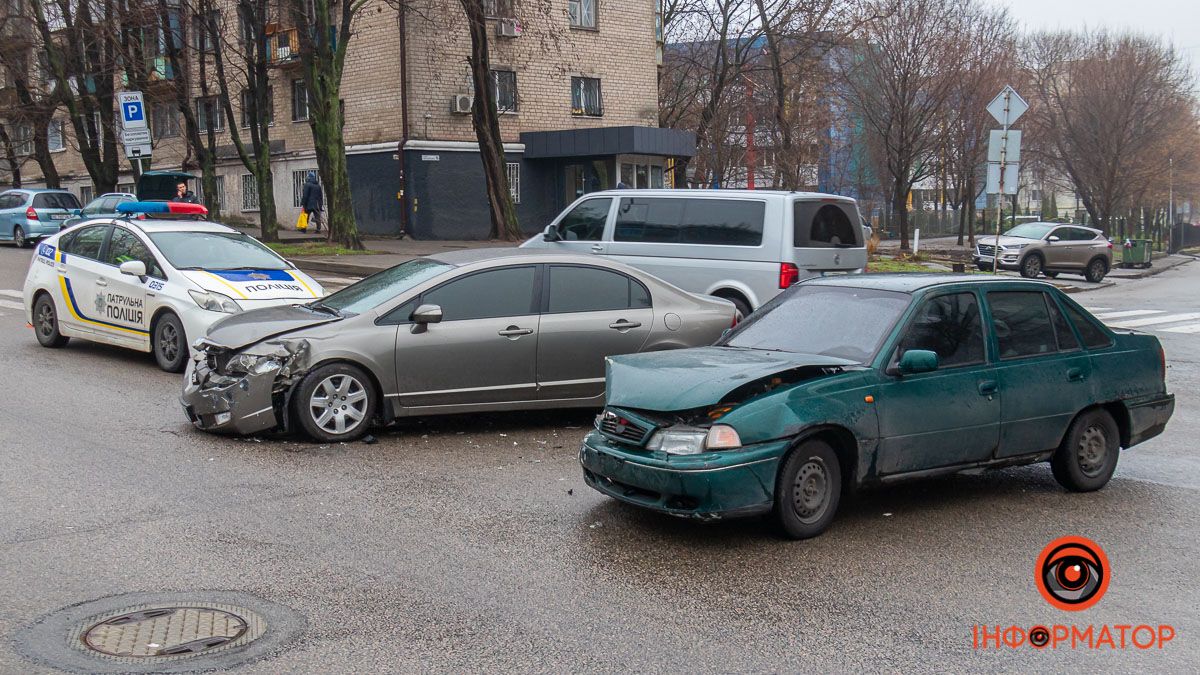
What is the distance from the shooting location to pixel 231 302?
11.5 meters

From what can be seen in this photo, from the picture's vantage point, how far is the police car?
460 inches

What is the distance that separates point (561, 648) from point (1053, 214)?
90094 mm

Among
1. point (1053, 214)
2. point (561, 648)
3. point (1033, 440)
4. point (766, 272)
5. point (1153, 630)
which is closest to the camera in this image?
point (561, 648)

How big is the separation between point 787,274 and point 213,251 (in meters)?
6.53

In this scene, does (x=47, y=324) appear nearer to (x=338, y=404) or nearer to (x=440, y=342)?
(x=338, y=404)

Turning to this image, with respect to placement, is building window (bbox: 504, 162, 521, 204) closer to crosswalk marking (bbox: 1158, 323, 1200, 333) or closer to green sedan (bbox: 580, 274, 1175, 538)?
crosswalk marking (bbox: 1158, 323, 1200, 333)

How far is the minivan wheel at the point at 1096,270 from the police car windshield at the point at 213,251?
2734 centimetres

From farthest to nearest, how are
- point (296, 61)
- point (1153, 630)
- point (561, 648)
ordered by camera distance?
point (296, 61), point (1153, 630), point (561, 648)

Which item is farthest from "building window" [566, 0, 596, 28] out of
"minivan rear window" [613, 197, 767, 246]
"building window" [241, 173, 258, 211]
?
"minivan rear window" [613, 197, 767, 246]

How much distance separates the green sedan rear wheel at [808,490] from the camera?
6.34 metres

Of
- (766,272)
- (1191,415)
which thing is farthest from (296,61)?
(1191,415)

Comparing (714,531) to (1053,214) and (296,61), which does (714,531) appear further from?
(1053,214)

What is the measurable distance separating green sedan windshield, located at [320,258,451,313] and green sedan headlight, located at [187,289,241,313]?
81.4 inches

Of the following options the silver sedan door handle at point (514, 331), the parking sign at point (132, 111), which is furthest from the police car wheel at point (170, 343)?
the parking sign at point (132, 111)
